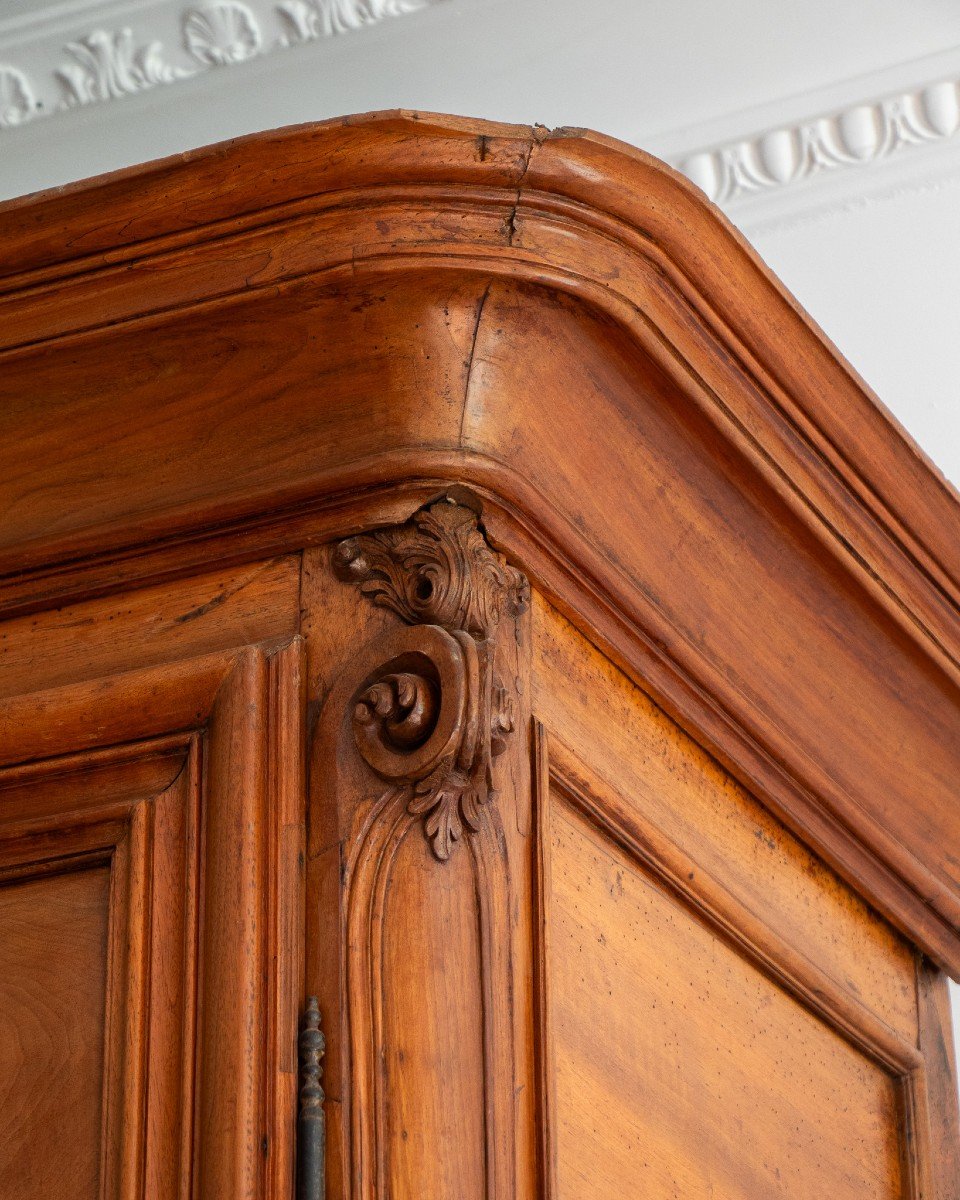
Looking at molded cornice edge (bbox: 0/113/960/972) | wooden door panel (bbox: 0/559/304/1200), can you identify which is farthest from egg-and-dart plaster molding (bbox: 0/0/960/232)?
wooden door panel (bbox: 0/559/304/1200)

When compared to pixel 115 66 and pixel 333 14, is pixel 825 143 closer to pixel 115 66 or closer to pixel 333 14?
pixel 333 14

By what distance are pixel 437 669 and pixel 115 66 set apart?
132cm

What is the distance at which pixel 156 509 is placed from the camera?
2.57 feet

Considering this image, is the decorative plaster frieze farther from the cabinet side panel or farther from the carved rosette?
the carved rosette

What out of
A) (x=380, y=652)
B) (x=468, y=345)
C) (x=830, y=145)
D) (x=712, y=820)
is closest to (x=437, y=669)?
(x=380, y=652)

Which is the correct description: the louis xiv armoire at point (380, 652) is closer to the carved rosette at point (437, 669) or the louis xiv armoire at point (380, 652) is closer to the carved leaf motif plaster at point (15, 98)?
the carved rosette at point (437, 669)

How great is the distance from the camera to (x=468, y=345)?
2.43 ft

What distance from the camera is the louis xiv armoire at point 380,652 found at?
684mm

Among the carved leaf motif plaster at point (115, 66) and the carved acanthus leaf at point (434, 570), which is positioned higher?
the carved leaf motif plaster at point (115, 66)

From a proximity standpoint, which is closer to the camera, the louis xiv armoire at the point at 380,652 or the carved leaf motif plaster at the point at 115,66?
the louis xiv armoire at the point at 380,652

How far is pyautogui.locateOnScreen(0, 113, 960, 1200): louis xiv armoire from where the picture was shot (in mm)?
684

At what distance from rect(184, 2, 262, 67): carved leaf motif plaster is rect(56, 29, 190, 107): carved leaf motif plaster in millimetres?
34

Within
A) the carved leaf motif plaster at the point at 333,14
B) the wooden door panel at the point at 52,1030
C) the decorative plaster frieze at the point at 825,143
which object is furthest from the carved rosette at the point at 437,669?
the carved leaf motif plaster at the point at 333,14

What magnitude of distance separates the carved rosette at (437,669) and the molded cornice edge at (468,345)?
0.05 feet
